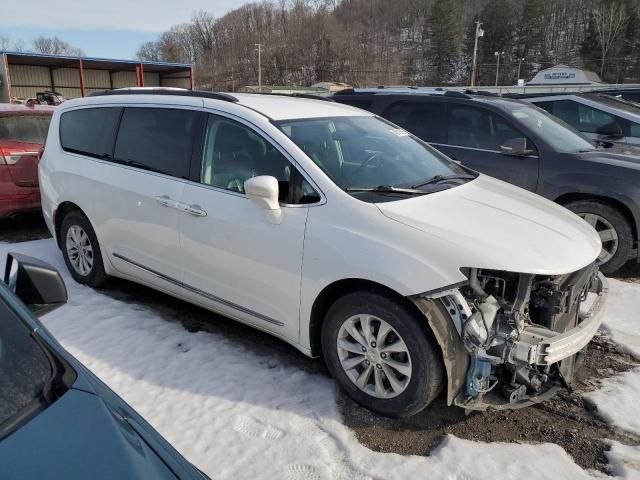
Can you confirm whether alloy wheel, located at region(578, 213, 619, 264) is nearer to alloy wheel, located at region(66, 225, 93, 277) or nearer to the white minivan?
the white minivan

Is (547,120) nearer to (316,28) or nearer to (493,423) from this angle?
(493,423)

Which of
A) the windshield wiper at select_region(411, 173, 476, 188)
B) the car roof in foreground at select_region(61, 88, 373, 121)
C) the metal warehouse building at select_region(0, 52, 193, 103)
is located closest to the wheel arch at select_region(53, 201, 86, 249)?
the car roof in foreground at select_region(61, 88, 373, 121)

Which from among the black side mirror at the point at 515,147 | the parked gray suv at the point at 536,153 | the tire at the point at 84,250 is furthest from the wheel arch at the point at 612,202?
the tire at the point at 84,250

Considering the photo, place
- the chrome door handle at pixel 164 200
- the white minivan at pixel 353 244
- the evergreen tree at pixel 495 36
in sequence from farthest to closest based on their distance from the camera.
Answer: the evergreen tree at pixel 495 36, the chrome door handle at pixel 164 200, the white minivan at pixel 353 244

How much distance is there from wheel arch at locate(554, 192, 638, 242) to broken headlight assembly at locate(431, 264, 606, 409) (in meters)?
2.74

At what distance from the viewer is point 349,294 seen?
3.00 meters

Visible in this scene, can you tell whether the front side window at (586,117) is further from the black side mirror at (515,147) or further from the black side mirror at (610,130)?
the black side mirror at (515,147)

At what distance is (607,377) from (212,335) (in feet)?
9.32

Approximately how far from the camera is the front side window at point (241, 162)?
10.7ft

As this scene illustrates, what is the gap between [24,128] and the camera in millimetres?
6641

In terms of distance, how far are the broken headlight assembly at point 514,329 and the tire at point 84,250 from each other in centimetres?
327

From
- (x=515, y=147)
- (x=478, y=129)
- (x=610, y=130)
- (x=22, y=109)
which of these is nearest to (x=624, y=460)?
(x=515, y=147)

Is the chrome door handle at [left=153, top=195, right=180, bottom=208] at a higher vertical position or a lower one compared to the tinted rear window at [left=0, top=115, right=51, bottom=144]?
lower

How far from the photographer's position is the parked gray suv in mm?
5383
